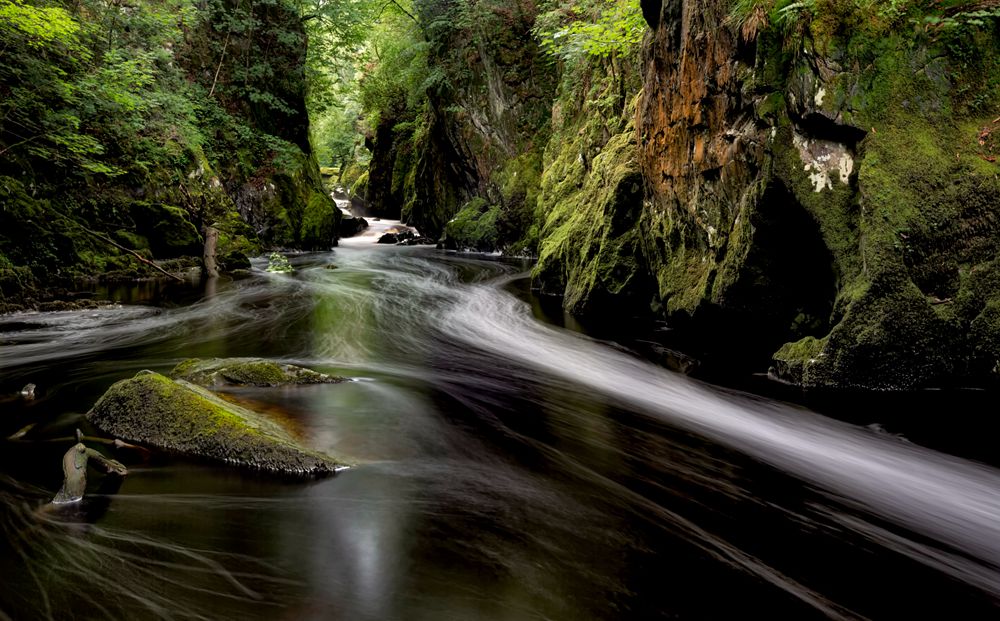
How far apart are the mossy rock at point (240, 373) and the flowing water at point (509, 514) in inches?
9.0

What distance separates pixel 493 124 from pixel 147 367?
1820 centimetres

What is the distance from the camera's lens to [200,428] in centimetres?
335

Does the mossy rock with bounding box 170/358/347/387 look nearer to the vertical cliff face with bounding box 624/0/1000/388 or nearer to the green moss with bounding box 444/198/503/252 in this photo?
the vertical cliff face with bounding box 624/0/1000/388

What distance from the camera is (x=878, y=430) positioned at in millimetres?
4430

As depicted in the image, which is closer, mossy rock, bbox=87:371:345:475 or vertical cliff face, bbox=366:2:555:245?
mossy rock, bbox=87:371:345:475

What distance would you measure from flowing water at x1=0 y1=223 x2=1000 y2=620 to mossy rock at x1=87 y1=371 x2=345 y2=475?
15 centimetres

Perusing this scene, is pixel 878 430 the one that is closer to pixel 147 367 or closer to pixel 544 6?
pixel 147 367

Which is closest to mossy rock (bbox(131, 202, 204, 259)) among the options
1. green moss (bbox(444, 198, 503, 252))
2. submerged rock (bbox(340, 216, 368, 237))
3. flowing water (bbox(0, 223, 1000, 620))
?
flowing water (bbox(0, 223, 1000, 620))

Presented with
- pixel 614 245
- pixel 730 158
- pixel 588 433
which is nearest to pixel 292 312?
pixel 614 245

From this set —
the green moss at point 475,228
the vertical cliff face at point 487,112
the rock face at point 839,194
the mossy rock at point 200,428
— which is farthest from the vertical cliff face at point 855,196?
the green moss at point 475,228

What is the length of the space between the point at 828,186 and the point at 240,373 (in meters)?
5.89

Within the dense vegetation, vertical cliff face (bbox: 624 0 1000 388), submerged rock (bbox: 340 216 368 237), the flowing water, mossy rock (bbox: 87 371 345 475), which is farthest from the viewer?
submerged rock (bbox: 340 216 368 237)

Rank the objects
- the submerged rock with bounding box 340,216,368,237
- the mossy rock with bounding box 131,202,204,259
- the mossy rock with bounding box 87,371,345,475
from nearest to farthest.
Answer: the mossy rock with bounding box 87,371,345,475 < the mossy rock with bounding box 131,202,204,259 < the submerged rock with bounding box 340,216,368,237

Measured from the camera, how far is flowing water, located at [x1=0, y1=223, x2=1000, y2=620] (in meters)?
2.22
